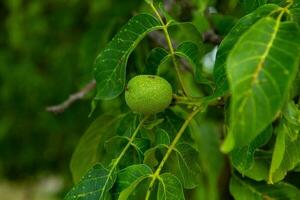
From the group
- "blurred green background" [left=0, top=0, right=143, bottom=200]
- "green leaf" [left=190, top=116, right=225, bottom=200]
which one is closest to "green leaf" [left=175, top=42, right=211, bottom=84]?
"green leaf" [left=190, top=116, right=225, bottom=200]

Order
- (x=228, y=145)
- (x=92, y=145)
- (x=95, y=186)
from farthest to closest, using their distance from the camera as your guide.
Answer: (x=92, y=145), (x=95, y=186), (x=228, y=145)

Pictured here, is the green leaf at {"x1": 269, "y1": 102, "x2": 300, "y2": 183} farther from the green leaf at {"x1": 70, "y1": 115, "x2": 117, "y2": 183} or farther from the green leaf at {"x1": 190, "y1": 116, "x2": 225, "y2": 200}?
the green leaf at {"x1": 190, "y1": 116, "x2": 225, "y2": 200}

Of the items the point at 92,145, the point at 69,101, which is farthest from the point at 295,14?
the point at 69,101

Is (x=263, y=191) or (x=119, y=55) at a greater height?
(x=119, y=55)

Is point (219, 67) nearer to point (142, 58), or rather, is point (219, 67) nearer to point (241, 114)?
point (241, 114)

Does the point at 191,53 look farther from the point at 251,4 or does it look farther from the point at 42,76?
the point at 42,76

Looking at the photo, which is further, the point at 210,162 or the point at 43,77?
the point at 43,77
